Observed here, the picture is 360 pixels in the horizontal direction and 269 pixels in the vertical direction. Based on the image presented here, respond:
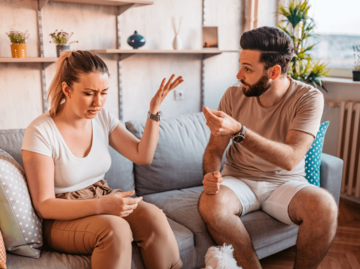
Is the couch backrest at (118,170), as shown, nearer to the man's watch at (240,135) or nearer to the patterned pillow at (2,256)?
Answer: the patterned pillow at (2,256)

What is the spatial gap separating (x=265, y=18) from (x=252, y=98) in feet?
6.04

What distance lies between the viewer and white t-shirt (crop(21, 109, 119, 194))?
4.35ft

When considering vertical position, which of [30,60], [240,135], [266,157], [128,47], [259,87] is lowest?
[266,157]

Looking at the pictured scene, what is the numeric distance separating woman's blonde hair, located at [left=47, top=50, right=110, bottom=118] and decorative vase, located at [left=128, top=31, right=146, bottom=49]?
1.25 m

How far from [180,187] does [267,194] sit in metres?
0.60

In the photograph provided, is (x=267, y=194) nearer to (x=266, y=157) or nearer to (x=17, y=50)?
(x=266, y=157)

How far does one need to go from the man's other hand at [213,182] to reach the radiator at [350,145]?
1.54 metres

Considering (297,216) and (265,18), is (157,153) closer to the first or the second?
(297,216)

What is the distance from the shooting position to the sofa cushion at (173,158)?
204 cm

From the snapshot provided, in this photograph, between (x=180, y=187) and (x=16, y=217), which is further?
(x=180, y=187)

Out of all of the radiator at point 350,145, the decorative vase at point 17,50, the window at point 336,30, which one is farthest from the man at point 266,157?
the window at point 336,30

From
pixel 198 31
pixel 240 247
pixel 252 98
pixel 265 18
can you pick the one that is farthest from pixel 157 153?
pixel 265 18

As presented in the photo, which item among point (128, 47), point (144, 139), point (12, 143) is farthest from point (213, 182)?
point (128, 47)

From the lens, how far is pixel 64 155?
1384mm
